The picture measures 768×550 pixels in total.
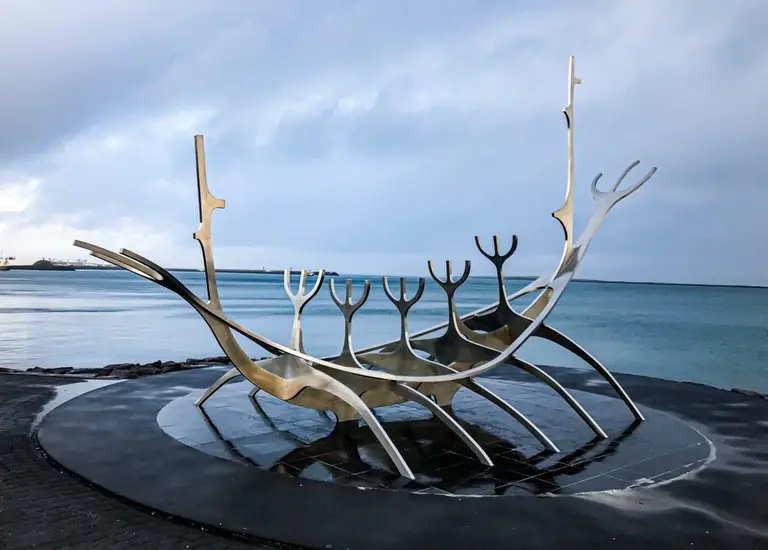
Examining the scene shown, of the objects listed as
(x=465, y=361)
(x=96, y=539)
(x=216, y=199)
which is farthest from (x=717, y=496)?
(x=216, y=199)

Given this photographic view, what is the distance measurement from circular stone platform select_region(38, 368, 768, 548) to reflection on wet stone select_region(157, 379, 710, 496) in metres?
0.03

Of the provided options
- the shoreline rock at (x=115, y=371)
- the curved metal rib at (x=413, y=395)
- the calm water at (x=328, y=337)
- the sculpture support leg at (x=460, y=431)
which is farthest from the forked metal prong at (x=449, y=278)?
the calm water at (x=328, y=337)

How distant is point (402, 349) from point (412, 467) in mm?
2374

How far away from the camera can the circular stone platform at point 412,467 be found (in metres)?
6.21

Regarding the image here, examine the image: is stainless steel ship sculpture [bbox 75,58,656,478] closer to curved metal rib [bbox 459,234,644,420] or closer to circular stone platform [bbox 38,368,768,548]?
curved metal rib [bbox 459,234,644,420]

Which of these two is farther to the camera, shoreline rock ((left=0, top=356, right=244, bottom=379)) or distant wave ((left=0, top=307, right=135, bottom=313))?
distant wave ((left=0, top=307, right=135, bottom=313))

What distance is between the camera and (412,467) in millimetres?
8117

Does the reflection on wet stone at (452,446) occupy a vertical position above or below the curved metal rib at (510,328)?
below

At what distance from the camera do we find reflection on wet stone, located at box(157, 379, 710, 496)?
7652 millimetres

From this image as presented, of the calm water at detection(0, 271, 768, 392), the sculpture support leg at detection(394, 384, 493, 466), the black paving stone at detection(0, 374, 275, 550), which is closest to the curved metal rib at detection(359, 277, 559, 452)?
the sculpture support leg at detection(394, 384, 493, 466)

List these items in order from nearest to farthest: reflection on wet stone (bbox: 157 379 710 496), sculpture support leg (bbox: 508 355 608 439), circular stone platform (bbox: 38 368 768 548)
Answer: circular stone platform (bbox: 38 368 768 548) → reflection on wet stone (bbox: 157 379 710 496) → sculpture support leg (bbox: 508 355 608 439)

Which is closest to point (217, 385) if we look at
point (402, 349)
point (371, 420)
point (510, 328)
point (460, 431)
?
point (402, 349)

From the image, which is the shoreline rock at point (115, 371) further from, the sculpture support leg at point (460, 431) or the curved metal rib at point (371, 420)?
the sculpture support leg at point (460, 431)

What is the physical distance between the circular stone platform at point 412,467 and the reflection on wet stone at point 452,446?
0.03 metres
